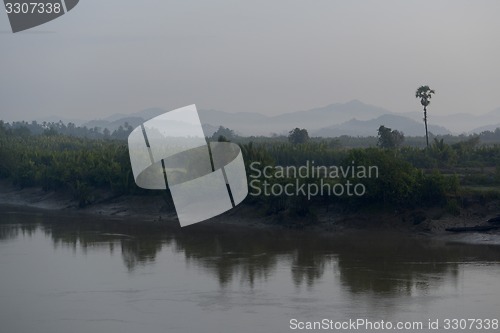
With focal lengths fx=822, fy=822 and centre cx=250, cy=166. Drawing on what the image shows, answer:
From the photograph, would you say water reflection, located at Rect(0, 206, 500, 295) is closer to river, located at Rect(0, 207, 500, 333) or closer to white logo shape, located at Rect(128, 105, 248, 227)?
river, located at Rect(0, 207, 500, 333)

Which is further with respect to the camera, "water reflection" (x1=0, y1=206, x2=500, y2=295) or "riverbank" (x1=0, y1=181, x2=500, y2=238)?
"riverbank" (x1=0, y1=181, x2=500, y2=238)

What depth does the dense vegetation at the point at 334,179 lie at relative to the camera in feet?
97.0

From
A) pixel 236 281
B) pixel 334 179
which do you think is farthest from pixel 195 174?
pixel 236 281

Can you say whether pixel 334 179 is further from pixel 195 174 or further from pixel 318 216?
pixel 195 174

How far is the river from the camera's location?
17.3m

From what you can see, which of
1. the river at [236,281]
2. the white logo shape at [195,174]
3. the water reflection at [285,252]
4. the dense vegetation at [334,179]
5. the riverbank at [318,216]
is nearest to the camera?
the river at [236,281]

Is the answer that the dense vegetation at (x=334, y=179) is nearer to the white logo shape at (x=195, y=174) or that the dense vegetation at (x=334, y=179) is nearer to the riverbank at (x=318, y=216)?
the riverbank at (x=318, y=216)

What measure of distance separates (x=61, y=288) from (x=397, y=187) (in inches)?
525

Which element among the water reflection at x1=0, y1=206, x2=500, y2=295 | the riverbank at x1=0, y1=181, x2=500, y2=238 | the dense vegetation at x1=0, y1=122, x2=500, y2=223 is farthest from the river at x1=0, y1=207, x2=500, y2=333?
the dense vegetation at x1=0, y1=122, x2=500, y2=223

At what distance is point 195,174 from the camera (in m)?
35.9

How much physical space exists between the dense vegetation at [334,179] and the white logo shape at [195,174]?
21.9 inches

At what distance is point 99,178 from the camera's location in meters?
40.6

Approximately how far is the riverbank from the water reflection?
1.07 metres

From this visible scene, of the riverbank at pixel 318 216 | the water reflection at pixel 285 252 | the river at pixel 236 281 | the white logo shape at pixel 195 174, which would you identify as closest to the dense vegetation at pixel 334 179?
Answer: the riverbank at pixel 318 216
